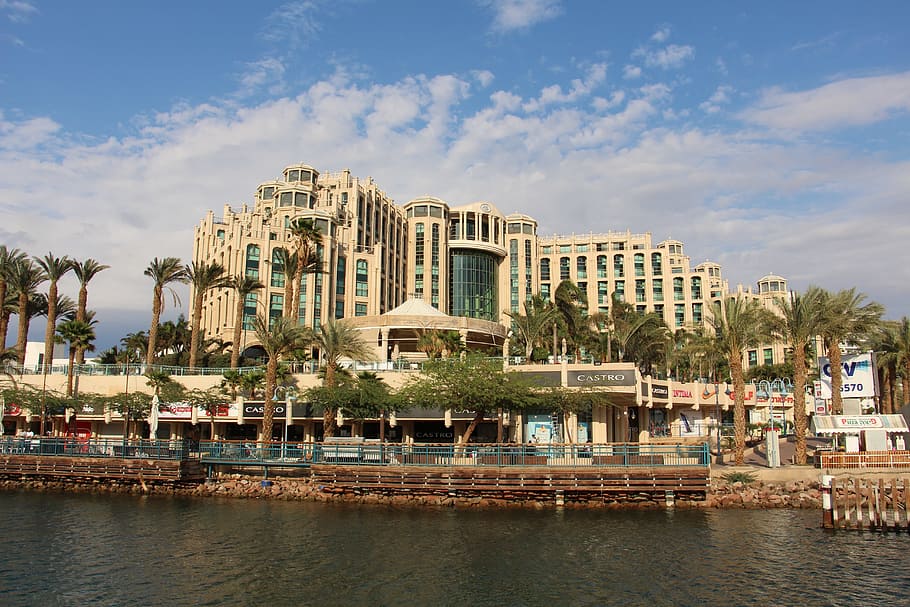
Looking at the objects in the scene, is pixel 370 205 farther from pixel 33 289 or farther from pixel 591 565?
pixel 591 565

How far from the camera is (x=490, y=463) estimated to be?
37438 millimetres

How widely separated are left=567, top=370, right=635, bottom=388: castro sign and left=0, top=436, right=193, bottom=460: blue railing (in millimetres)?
25885

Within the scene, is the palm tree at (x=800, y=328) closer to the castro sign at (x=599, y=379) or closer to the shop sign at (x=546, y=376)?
the castro sign at (x=599, y=379)

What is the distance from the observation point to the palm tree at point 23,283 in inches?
2530

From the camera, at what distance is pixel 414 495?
3706 cm

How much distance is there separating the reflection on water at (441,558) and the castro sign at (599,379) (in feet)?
53.9

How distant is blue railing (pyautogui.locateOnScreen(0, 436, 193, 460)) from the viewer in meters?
42.2

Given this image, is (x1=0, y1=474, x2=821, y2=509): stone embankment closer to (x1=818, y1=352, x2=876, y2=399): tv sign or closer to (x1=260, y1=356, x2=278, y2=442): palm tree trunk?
(x1=260, y1=356, x2=278, y2=442): palm tree trunk

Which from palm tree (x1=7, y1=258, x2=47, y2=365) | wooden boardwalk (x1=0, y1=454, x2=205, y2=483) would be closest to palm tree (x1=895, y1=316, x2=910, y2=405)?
wooden boardwalk (x1=0, y1=454, x2=205, y2=483)

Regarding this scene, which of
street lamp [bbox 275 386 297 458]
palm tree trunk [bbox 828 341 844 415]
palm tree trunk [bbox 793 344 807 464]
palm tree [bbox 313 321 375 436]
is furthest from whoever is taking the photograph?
street lamp [bbox 275 386 297 458]

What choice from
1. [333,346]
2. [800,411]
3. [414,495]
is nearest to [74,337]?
[333,346]

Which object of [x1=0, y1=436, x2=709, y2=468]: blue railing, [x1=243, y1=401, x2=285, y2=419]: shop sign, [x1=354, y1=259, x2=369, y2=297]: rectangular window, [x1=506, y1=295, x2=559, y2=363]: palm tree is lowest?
[x1=0, y1=436, x2=709, y2=468]: blue railing

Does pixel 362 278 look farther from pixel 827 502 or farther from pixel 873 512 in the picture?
pixel 873 512

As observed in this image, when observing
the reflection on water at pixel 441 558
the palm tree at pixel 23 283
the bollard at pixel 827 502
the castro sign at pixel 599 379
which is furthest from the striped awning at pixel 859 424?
the palm tree at pixel 23 283
